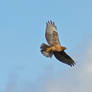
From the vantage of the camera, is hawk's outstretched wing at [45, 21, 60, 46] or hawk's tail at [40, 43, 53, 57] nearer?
hawk's tail at [40, 43, 53, 57]

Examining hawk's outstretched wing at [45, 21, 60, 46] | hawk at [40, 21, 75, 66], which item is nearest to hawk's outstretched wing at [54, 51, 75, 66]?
hawk at [40, 21, 75, 66]

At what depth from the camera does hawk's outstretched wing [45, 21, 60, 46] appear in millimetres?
21422

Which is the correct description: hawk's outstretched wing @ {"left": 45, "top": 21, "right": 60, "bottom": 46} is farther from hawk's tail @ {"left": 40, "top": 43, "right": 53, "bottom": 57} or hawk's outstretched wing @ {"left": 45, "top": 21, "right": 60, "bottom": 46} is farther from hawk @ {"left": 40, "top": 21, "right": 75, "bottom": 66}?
hawk's tail @ {"left": 40, "top": 43, "right": 53, "bottom": 57}

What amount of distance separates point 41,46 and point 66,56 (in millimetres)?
1660

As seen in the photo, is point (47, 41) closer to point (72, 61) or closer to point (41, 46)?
point (41, 46)

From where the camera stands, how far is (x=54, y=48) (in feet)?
68.0

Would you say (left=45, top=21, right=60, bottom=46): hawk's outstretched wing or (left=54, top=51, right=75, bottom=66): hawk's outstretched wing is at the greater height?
(left=45, top=21, right=60, bottom=46): hawk's outstretched wing

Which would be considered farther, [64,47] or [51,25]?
[51,25]

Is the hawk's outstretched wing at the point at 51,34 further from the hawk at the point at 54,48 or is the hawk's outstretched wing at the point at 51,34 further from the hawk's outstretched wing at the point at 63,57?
the hawk's outstretched wing at the point at 63,57

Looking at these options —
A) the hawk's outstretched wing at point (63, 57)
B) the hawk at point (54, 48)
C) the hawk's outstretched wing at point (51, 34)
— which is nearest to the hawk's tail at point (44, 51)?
the hawk at point (54, 48)

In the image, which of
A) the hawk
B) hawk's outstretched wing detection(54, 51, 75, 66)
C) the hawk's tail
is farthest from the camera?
hawk's outstretched wing detection(54, 51, 75, 66)

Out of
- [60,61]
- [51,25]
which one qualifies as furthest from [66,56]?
[51,25]

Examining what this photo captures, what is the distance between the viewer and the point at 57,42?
70.6 ft

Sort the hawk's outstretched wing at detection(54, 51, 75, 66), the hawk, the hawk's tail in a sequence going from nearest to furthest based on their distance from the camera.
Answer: the hawk's tail
the hawk
the hawk's outstretched wing at detection(54, 51, 75, 66)
